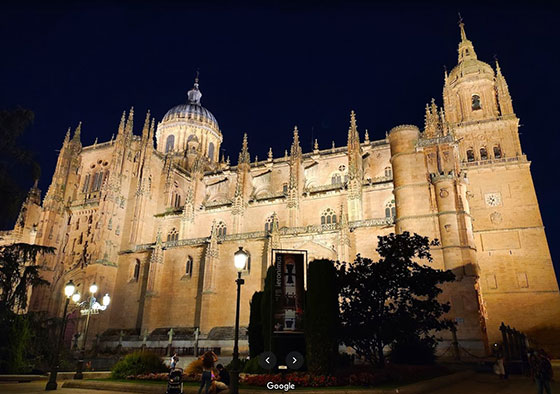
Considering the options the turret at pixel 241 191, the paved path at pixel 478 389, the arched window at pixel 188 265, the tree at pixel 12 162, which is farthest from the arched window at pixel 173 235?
the paved path at pixel 478 389

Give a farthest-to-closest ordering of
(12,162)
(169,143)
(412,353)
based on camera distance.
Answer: (169,143), (412,353), (12,162)

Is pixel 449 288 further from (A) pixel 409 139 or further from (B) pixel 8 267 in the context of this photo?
(B) pixel 8 267

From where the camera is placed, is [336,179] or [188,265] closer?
[188,265]

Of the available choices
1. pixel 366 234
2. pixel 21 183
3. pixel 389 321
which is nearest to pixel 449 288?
pixel 366 234

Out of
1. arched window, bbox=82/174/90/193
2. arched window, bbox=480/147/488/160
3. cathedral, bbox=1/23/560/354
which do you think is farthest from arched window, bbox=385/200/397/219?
arched window, bbox=82/174/90/193

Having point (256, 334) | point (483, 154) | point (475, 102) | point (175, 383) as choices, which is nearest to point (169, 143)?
point (475, 102)

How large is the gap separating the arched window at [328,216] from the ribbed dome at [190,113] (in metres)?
30.6

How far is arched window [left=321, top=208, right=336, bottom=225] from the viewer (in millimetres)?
36688

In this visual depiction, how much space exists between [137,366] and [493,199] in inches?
1236

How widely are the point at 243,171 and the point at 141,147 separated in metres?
11.6

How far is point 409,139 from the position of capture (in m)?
31.8

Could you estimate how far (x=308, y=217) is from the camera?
3766 centimetres

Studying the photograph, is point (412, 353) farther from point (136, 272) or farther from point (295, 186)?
point (136, 272)

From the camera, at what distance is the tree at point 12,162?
1705 centimetres
